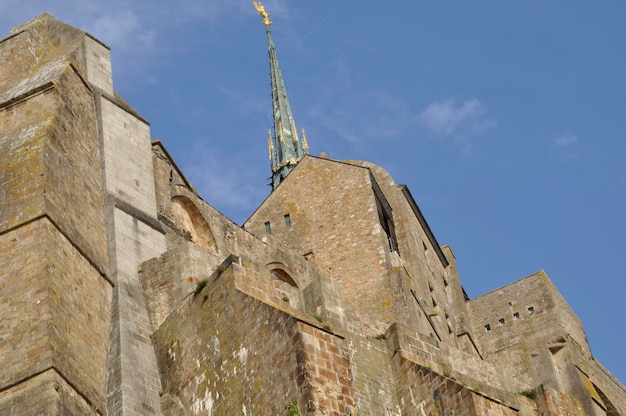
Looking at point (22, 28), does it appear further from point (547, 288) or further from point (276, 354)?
point (547, 288)

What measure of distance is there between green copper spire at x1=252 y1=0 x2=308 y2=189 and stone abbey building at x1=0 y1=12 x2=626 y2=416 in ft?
107

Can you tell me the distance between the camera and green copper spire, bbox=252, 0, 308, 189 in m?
64.6

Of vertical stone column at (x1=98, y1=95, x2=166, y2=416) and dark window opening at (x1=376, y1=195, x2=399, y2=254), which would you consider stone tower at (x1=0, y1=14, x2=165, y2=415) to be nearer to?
vertical stone column at (x1=98, y1=95, x2=166, y2=416)

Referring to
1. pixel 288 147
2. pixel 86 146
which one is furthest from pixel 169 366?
pixel 288 147

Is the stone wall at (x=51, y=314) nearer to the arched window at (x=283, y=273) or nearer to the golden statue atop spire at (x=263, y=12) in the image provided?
the arched window at (x=283, y=273)

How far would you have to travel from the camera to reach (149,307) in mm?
24000

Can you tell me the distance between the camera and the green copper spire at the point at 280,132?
64.6m

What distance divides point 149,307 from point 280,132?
145ft

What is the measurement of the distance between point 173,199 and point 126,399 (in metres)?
8.82

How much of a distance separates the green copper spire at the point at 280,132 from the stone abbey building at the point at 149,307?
32570 millimetres

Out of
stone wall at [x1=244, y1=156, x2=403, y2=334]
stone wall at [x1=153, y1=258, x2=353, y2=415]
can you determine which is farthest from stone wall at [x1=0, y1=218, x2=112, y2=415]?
stone wall at [x1=244, y1=156, x2=403, y2=334]

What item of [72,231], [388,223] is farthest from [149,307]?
[388,223]

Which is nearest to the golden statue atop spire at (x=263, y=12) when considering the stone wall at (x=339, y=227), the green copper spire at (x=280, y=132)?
the green copper spire at (x=280, y=132)

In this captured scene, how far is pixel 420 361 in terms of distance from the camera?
23.3 meters
